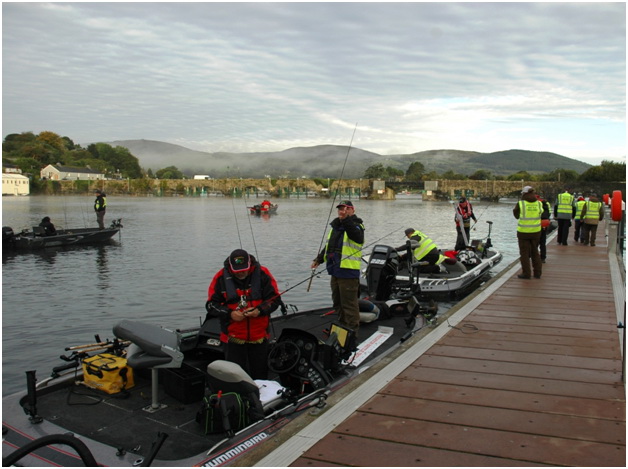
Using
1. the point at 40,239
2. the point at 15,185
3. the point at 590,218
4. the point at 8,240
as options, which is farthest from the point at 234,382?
the point at 15,185

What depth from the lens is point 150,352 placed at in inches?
208

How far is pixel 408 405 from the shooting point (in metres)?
4.66

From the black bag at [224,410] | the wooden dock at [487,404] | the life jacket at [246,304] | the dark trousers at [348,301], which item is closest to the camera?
the wooden dock at [487,404]

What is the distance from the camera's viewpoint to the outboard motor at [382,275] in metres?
10.2

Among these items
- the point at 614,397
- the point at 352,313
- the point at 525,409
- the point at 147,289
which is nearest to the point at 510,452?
the point at 525,409

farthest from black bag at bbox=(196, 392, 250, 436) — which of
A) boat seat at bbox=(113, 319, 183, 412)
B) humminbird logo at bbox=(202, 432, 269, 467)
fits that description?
boat seat at bbox=(113, 319, 183, 412)

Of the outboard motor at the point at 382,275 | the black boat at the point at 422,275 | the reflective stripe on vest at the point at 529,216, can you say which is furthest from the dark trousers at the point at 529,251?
the outboard motor at the point at 382,275

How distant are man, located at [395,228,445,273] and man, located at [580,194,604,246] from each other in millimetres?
6996

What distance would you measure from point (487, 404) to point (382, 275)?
5.54 metres

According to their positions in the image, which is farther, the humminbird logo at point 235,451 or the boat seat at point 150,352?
the boat seat at point 150,352

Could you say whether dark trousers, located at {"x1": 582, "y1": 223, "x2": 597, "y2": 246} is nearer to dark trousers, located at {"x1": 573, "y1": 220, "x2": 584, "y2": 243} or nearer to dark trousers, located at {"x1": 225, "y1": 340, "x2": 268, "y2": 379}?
dark trousers, located at {"x1": 573, "y1": 220, "x2": 584, "y2": 243}

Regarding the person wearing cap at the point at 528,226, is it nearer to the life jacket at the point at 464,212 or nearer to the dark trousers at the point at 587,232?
the life jacket at the point at 464,212

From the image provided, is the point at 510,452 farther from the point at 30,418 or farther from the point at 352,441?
the point at 30,418

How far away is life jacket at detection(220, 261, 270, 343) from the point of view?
5535 millimetres
